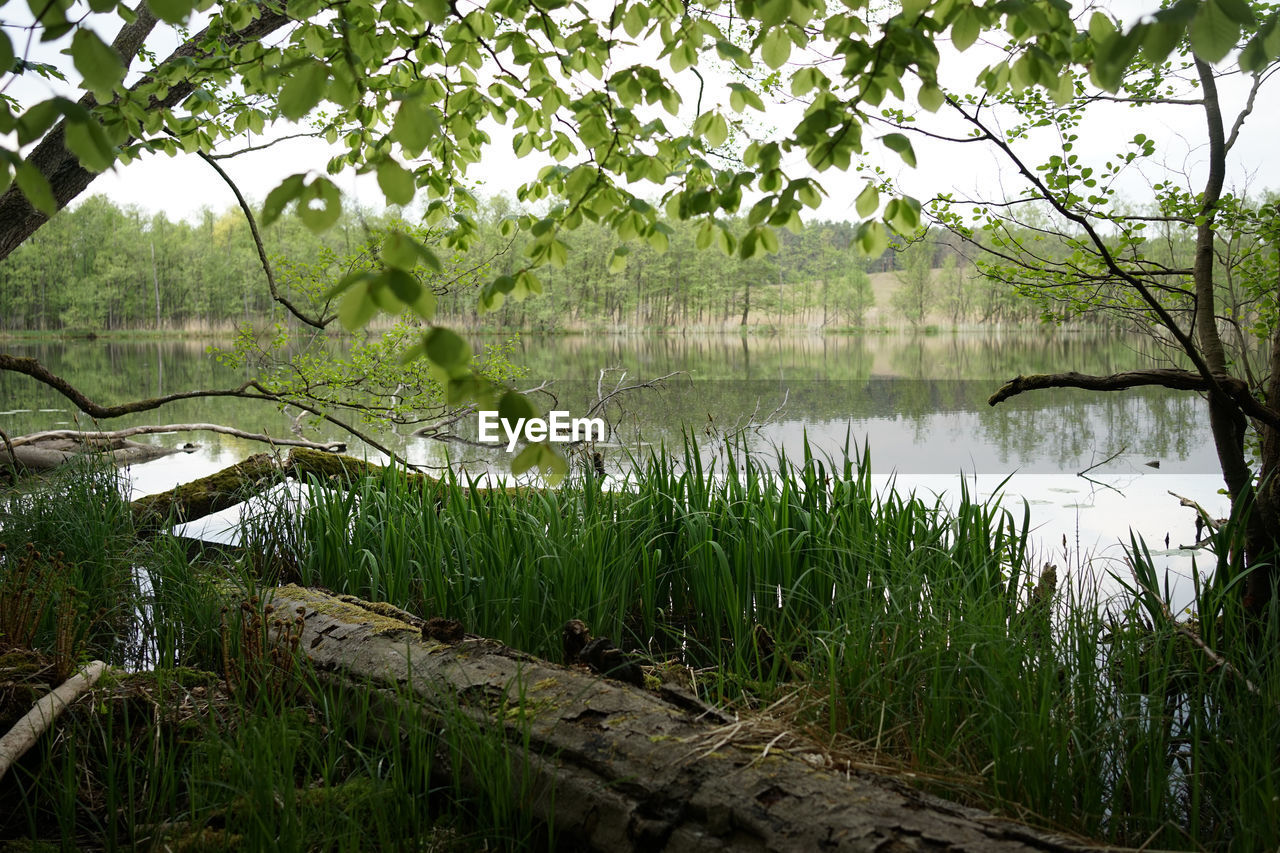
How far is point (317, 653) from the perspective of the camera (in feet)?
7.71

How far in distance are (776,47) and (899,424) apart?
39.1ft

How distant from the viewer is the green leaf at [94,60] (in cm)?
108

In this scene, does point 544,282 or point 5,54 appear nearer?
point 5,54

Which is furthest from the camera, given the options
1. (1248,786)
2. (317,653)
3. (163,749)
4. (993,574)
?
(993,574)

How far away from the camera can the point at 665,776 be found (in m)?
1.53

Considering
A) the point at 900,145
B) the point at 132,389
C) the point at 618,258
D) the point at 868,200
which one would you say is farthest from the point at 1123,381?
the point at 132,389

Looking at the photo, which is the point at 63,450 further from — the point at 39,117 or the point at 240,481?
the point at 39,117

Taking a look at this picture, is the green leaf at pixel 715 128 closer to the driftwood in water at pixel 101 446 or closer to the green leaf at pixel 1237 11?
the green leaf at pixel 1237 11

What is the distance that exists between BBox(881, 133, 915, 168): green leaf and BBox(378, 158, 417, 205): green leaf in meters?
0.86

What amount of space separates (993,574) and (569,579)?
1.61 meters

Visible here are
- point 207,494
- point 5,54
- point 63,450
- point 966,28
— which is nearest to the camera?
point 5,54

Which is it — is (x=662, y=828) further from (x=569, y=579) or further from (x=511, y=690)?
(x=569, y=579)

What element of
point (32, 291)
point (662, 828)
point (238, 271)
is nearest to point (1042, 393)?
point (662, 828)

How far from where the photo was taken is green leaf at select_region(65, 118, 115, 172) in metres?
1.11
